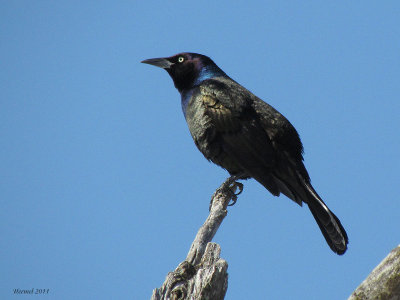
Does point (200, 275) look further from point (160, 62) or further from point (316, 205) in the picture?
point (160, 62)

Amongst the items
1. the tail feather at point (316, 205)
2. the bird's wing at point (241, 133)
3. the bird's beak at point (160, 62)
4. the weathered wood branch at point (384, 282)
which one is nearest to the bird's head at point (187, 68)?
the bird's beak at point (160, 62)

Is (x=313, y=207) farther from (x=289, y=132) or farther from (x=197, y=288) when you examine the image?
(x=197, y=288)

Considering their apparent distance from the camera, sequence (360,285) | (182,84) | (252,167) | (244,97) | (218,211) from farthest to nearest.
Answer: (182,84) → (244,97) → (252,167) → (218,211) → (360,285)

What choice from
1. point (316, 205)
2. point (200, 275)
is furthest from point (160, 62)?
point (200, 275)

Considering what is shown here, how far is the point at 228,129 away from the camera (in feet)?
21.0

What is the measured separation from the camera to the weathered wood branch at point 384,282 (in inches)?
94.7

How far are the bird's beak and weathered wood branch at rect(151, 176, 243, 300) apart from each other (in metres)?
3.82

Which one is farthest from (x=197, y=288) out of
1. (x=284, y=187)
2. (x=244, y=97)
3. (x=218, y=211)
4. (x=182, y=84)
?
(x=182, y=84)

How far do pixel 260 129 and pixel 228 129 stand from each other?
364 mm

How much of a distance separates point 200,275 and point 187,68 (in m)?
4.48

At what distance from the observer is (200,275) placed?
3.65m

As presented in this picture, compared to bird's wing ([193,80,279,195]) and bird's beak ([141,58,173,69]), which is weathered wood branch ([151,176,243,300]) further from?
bird's beak ([141,58,173,69])

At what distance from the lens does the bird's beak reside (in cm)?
786

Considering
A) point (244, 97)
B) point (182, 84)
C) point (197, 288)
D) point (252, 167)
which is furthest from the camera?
point (182, 84)
